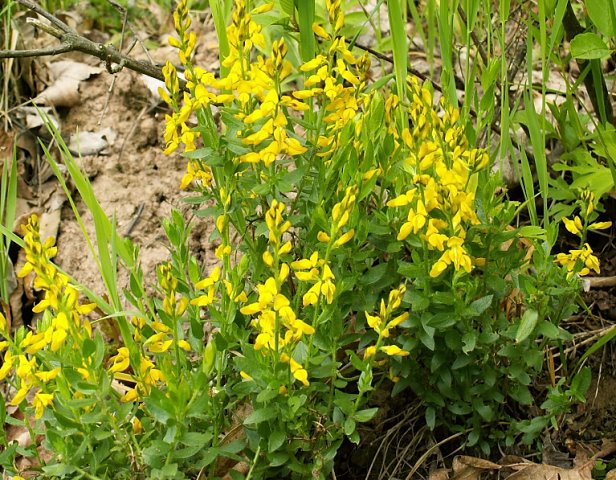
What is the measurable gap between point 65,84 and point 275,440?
226 centimetres

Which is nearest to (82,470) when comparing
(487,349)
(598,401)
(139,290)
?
(139,290)

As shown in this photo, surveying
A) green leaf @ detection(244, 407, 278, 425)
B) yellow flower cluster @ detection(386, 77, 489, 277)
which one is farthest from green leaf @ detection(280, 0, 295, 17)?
green leaf @ detection(244, 407, 278, 425)

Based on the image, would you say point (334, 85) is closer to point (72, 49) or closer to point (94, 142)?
point (72, 49)

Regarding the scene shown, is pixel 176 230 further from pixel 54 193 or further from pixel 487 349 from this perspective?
pixel 54 193

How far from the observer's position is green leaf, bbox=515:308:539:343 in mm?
1800

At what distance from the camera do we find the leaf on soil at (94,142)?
10.7 ft

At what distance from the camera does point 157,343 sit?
5.94 feet

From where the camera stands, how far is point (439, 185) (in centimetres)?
173

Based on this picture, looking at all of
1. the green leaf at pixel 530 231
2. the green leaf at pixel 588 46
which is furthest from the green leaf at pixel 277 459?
the green leaf at pixel 588 46

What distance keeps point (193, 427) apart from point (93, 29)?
288cm

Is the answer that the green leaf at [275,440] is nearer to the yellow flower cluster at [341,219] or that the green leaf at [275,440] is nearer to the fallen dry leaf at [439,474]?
the yellow flower cluster at [341,219]

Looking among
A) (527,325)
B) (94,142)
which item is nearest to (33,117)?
(94,142)

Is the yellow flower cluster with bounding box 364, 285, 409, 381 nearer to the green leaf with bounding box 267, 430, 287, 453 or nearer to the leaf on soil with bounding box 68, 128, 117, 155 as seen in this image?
the green leaf with bounding box 267, 430, 287, 453

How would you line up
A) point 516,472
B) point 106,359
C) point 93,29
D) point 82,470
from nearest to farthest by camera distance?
point 82,470
point 516,472
point 106,359
point 93,29
